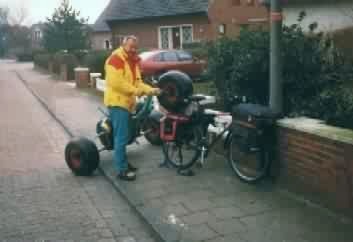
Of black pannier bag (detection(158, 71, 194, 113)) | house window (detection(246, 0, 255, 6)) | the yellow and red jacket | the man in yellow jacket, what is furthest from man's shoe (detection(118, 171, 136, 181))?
house window (detection(246, 0, 255, 6))

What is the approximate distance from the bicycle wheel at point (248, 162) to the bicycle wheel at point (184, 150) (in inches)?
19.4

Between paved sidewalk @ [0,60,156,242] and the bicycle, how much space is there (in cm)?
110

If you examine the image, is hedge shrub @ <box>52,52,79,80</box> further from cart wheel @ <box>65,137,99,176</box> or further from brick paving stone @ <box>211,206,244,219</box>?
brick paving stone @ <box>211,206,244,219</box>

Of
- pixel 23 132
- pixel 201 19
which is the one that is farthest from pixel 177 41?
pixel 23 132

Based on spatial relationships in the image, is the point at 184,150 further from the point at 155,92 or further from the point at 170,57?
the point at 170,57

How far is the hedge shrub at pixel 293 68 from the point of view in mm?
6395

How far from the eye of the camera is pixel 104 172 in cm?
709

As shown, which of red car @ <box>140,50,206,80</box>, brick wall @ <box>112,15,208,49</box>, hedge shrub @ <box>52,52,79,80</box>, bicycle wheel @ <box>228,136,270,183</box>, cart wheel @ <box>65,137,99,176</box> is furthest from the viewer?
brick wall @ <box>112,15,208,49</box>

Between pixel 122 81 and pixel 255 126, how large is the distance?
1.83 meters

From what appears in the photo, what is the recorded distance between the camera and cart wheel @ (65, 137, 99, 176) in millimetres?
6918

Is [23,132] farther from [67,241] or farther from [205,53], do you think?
[67,241]

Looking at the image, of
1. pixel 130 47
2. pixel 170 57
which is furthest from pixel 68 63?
pixel 130 47

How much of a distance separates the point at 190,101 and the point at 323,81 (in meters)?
1.79

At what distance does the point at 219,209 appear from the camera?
5297 mm
